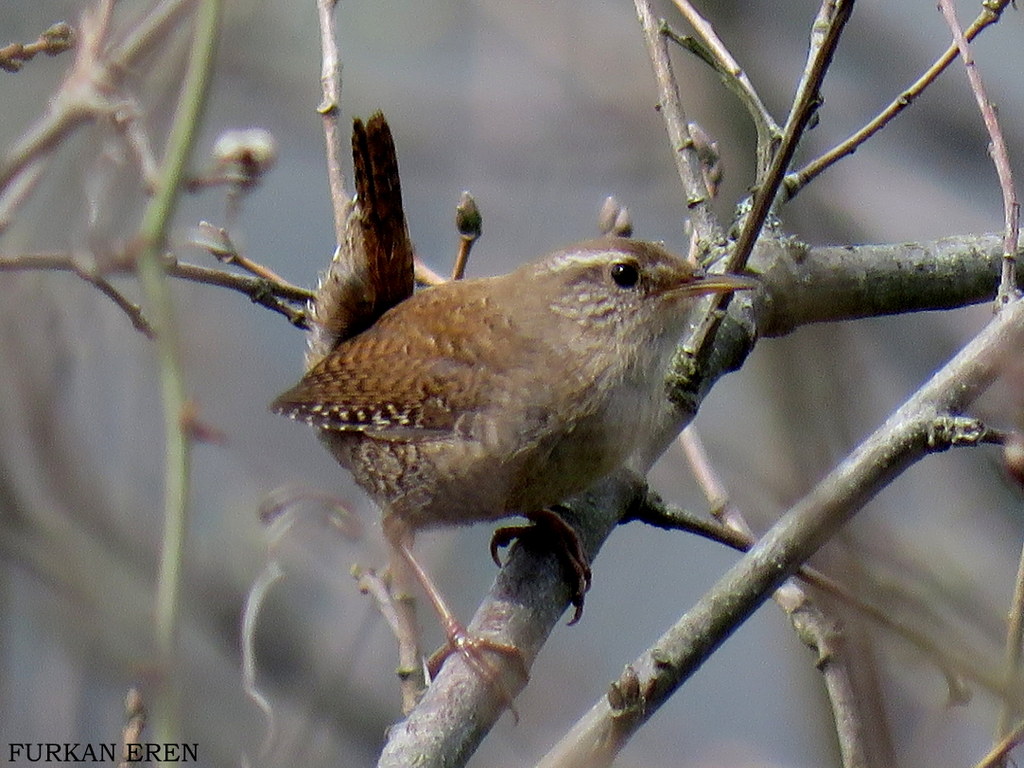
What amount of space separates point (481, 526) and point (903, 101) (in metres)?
1.38

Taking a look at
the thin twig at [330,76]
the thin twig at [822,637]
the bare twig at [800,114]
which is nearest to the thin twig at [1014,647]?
the thin twig at [822,637]

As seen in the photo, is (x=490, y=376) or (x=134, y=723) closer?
(x=134, y=723)

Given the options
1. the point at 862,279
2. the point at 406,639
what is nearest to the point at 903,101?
the point at 862,279

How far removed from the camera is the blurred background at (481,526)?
7.49ft

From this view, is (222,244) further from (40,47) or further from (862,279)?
(862,279)

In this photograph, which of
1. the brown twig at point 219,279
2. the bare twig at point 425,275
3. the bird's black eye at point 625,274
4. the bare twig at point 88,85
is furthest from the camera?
the bare twig at point 425,275

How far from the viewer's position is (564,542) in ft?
9.21

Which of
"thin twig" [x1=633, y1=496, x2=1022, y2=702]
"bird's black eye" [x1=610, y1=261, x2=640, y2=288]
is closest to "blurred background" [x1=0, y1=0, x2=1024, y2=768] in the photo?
"thin twig" [x1=633, y1=496, x2=1022, y2=702]

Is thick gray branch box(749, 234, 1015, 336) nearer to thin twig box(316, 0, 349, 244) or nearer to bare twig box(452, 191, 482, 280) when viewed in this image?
bare twig box(452, 191, 482, 280)

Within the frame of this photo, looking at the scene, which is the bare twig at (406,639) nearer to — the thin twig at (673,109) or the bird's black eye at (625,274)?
the bird's black eye at (625,274)

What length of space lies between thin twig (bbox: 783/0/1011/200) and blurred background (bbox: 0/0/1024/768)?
14.8 inches

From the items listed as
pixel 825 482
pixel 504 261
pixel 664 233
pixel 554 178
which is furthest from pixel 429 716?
pixel 664 233

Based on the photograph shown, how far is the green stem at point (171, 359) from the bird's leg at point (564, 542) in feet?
4.74

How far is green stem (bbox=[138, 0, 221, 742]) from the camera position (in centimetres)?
127
